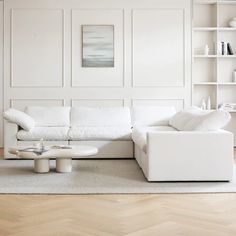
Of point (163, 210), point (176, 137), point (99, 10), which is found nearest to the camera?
point (163, 210)

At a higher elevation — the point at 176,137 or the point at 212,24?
the point at 212,24

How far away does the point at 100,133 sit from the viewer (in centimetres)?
682

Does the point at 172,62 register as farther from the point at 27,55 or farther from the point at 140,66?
the point at 27,55

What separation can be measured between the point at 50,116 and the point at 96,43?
1.69 metres

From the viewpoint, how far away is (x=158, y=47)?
841cm

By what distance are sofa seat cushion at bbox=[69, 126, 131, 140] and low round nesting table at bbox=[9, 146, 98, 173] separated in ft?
3.45

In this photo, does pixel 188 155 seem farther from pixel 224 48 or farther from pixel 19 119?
pixel 224 48

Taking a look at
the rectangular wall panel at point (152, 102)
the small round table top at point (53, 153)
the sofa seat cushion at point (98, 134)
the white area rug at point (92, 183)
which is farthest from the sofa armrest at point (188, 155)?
the rectangular wall panel at point (152, 102)

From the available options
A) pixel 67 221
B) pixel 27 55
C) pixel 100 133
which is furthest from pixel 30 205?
pixel 27 55

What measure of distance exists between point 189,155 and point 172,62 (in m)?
3.69

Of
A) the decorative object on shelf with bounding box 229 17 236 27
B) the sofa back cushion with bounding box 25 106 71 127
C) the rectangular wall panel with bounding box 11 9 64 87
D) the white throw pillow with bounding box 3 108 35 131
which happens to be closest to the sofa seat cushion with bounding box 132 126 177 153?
the sofa back cushion with bounding box 25 106 71 127

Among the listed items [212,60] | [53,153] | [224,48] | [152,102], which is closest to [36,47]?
[152,102]

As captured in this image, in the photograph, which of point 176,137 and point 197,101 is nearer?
point 176,137

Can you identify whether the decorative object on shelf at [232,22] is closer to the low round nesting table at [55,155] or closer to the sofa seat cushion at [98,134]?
the sofa seat cushion at [98,134]
